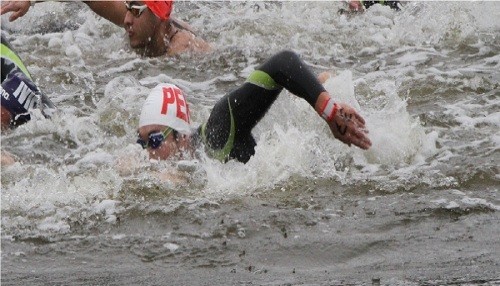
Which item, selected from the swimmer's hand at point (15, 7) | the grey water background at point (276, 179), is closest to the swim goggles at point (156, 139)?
the grey water background at point (276, 179)

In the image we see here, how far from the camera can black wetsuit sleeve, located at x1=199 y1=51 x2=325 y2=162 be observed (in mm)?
6627

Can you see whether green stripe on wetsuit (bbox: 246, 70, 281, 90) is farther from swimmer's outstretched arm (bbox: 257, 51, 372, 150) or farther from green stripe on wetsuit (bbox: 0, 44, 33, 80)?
green stripe on wetsuit (bbox: 0, 44, 33, 80)

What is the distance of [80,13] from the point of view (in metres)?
12.6

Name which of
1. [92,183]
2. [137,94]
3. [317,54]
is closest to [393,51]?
[317,54]

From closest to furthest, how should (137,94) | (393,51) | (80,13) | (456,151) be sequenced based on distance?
(456,151) → (137,94) → (393,51) → (80,13)

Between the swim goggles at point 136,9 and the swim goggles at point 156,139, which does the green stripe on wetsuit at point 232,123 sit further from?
the swim goggles at point 136,9

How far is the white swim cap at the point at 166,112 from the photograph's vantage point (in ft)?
Result: 23.6

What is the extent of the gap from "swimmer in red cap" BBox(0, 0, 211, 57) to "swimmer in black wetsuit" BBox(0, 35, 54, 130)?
212cm

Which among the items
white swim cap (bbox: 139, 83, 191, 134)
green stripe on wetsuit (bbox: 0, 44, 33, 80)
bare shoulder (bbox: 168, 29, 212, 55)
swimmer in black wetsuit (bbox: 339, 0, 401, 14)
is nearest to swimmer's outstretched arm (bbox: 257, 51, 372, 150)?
white swim cap (bbox: 139, 83, 191, 134)

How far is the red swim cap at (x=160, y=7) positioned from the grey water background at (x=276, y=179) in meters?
0.52

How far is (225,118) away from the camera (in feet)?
23.2

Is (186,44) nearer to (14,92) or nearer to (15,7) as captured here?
(15,7)

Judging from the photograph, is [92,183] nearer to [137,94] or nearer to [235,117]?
[235,117]

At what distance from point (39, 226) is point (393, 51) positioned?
5126mm
